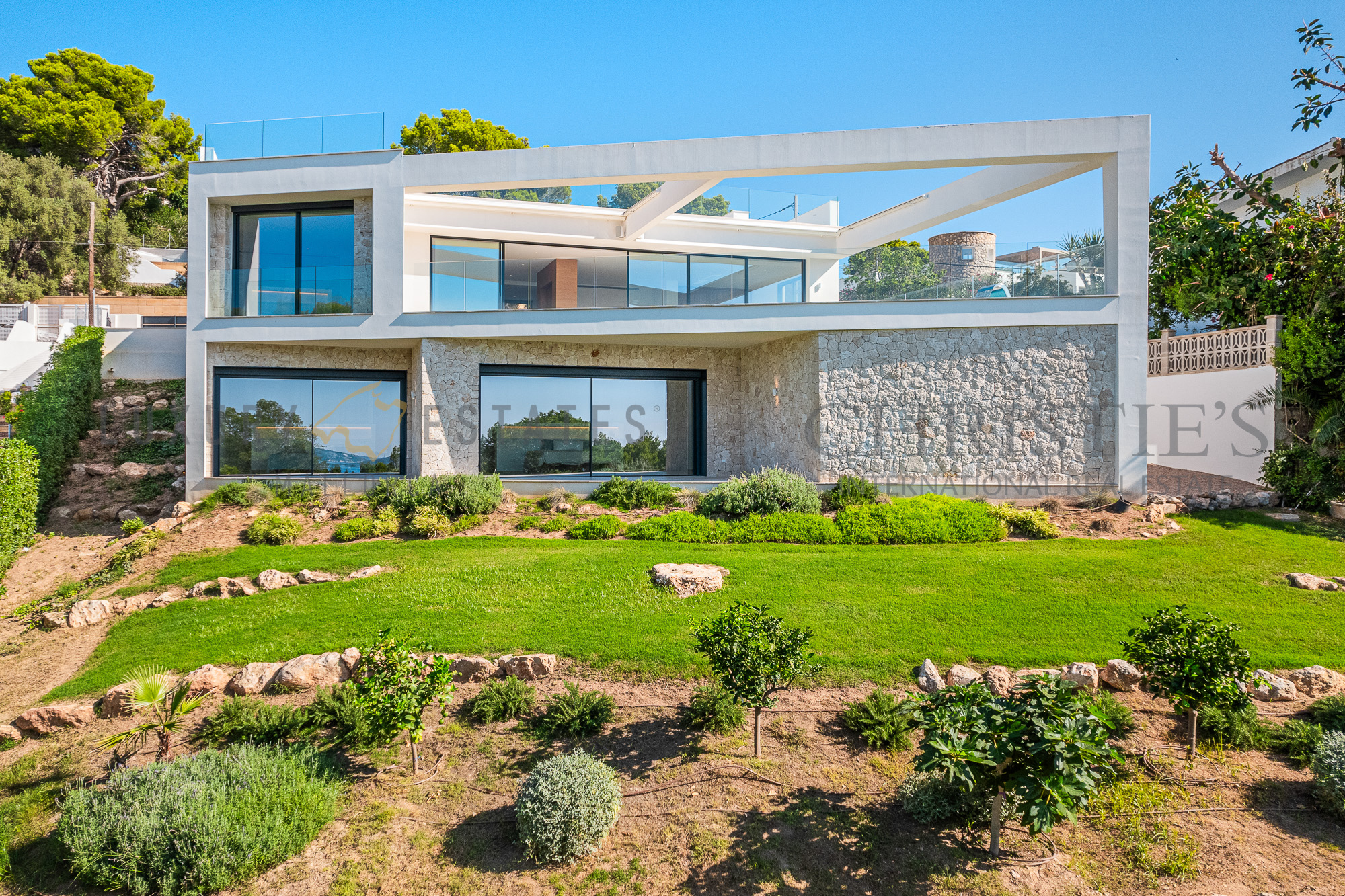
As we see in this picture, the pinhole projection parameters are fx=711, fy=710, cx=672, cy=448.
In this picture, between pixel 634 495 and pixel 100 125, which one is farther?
pixel 100 125

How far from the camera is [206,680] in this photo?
7.20m

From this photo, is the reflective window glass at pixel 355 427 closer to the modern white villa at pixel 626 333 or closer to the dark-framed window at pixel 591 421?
the modern white villa at pixel 626 333

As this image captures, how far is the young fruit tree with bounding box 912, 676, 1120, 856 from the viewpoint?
433 cm

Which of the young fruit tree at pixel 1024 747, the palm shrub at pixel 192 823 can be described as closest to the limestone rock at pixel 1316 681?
the young fruit tree at pixel 1024 747

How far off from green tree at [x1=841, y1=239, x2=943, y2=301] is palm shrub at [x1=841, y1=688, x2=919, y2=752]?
1023 centimetres

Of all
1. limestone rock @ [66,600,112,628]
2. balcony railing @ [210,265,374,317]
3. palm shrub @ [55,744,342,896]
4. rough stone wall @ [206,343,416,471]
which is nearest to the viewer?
palm shrub @ [55,744,342,896]

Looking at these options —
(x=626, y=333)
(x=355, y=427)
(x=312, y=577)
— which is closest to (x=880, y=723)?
(x=312, y=577)

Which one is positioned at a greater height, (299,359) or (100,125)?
(100,125)

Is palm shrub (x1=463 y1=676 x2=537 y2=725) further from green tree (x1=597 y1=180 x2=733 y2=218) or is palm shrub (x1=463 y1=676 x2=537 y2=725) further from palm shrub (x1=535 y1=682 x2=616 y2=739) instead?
green tree (x1=597 y1=180 x2=733 y2=218)

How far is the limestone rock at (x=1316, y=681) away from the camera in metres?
6.90

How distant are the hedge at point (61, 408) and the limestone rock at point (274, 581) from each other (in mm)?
7838

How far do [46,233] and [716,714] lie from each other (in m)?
33.8

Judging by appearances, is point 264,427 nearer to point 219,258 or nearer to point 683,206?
point 219,258

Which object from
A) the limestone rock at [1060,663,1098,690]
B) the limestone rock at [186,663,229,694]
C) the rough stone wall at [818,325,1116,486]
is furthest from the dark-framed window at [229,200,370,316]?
the limestone rock at [1060,663,1098,690]
